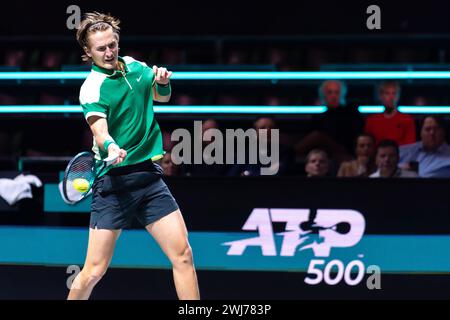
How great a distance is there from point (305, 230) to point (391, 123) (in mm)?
1189

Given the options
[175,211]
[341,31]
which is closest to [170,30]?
[341,31]

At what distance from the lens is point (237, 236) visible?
207 inches

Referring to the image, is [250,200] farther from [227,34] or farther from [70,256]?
[227,34]

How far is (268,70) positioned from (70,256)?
2.47m

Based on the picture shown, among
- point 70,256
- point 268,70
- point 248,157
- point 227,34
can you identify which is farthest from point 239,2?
point 70,256

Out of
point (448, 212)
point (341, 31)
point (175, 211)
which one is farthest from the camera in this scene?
point (341, 31)

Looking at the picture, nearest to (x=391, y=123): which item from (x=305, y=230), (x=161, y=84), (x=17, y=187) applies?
(x=305, y=230)

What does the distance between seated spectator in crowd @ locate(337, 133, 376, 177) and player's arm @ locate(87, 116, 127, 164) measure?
1.95 metres

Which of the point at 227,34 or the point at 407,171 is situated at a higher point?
the point at 227,34

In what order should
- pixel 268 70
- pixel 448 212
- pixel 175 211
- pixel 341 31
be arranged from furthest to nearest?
pixel 341 31
pixel 268 70
pixel 448 212
pixel 175 211

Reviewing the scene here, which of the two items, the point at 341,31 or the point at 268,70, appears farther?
the point at 341,31

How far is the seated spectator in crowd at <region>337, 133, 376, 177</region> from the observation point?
216 inches

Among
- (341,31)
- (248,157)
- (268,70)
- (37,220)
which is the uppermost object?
(341,31)

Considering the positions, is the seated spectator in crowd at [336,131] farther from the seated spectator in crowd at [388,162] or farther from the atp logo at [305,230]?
the atp logo at [305,230]
